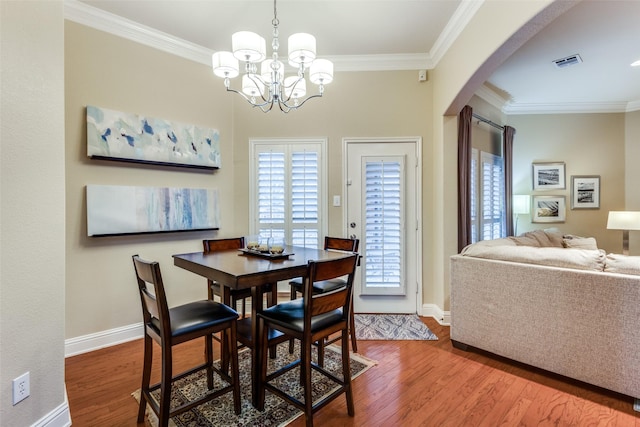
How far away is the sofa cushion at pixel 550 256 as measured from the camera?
6.91 feet

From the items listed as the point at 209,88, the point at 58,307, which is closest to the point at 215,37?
the point at 209,88

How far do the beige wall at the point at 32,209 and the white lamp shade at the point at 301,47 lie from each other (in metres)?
1.29

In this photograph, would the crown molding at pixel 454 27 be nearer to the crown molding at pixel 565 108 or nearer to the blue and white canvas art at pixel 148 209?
the crown molding at pixel 565 108

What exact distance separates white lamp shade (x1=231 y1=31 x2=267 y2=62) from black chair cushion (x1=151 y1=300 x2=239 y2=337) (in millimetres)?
1578

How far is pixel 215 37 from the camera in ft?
10.2

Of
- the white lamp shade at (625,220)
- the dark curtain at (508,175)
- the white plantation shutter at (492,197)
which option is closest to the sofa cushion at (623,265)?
the white plantation shutter at (492,197)

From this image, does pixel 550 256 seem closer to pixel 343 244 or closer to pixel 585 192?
pixel 343 244

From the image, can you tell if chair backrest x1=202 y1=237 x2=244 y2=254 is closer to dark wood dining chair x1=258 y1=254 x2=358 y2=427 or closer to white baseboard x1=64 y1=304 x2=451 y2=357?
dark wood dining chair x1=258 y1=254 x2=358 y2=427

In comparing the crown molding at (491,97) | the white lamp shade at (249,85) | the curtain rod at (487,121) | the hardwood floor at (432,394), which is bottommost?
the hardwood floor at (432,394)

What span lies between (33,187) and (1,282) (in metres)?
0.47

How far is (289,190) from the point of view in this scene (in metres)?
3.58

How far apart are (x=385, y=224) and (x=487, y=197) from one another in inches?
67.5

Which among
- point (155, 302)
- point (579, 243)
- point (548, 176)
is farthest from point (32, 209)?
point (548, 176)

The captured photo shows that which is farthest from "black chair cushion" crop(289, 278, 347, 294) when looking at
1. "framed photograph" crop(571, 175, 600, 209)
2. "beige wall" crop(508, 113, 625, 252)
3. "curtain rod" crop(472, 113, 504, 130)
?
"framed photograph" crop(571, 175, 600, 209)
